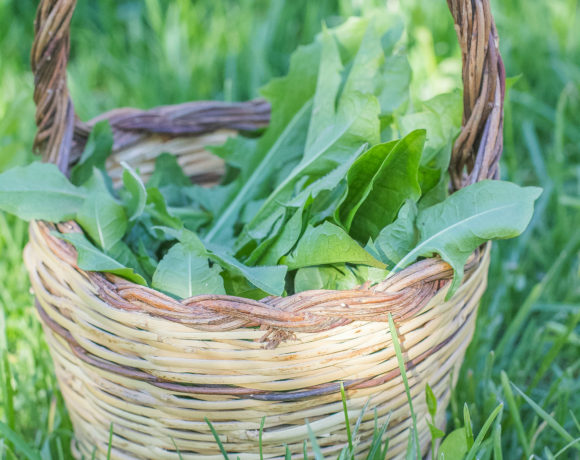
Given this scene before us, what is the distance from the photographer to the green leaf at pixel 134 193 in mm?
1001

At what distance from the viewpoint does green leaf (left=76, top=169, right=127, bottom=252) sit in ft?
3.17

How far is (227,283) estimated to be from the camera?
0.97m

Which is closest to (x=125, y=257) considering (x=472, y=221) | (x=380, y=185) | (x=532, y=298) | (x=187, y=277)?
(x=187, y=277)

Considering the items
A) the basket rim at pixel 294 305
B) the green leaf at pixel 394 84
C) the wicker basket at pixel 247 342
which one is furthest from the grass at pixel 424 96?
the green leaf at pixel 394 84

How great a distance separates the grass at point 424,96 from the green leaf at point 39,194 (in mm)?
257

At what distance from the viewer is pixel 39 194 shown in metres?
0.96

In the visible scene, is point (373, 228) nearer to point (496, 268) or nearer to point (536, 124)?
point (496, 268)

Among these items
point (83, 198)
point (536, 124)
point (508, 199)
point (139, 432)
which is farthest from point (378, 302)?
point (536, 124)

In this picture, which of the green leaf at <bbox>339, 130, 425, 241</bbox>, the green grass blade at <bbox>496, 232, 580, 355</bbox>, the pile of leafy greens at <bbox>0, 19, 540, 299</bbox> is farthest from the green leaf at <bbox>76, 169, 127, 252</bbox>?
the green grass blade at <bbox>496, 232, 580, 355</bbox>

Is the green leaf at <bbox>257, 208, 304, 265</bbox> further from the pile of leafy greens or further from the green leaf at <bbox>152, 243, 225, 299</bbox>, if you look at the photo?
the green leaf at <bbox>152, 243, 225, 299</bbox>

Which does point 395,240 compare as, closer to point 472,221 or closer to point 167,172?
point 472,221

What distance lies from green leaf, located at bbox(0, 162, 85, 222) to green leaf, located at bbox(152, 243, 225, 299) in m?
0.21

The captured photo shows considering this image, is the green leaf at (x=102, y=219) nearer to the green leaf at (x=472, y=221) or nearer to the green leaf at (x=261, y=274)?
the green leaf at (x=261, y=274)

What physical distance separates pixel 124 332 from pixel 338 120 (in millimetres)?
493
